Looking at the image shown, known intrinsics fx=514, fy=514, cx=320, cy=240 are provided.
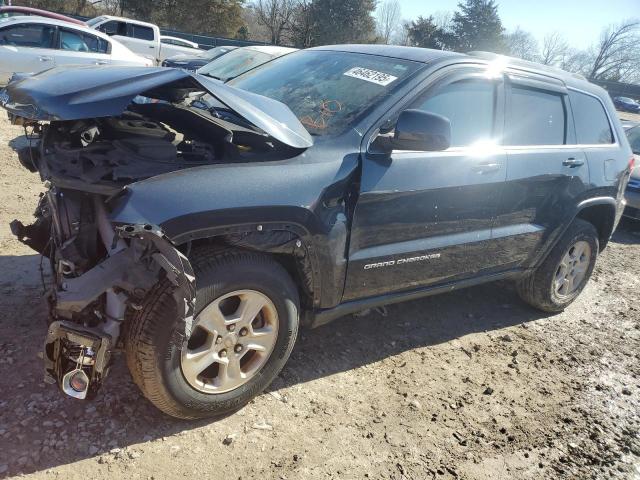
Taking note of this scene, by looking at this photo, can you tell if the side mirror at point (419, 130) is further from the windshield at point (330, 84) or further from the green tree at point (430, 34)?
the green tree at point (430, 34)

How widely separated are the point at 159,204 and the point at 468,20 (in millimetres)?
48323

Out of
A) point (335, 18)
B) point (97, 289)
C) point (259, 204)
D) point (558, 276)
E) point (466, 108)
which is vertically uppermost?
point (335, 18)

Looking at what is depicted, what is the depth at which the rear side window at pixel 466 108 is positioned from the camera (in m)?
3.11

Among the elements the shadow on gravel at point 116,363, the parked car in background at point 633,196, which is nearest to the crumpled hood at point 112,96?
the shadow on gravel at point 116,363

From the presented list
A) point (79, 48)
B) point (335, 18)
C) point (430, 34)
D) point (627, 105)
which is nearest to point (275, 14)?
point (335, 18)

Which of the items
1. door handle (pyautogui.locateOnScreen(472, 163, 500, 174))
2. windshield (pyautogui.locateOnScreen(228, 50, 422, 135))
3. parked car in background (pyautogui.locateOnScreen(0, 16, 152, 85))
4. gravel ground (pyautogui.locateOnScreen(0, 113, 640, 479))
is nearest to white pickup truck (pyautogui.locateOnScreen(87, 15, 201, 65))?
parked car in background (pyautogui.locateOnScreen(0, 16, 152, 85))

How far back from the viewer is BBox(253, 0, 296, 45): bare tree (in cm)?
4188

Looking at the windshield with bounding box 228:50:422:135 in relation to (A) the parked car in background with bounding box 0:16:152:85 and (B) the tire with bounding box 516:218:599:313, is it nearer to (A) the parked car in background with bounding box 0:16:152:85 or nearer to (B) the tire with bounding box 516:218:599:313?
(B) the tire with bounding box 516:218:599:313

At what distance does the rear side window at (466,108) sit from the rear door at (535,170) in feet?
0.68

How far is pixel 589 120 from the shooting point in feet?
13.8

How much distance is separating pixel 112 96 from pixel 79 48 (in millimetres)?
9535

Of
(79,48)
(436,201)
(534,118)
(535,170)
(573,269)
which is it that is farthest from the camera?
(79,48)

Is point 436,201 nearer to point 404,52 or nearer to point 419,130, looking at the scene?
point 419,130

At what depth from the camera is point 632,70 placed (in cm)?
5647
